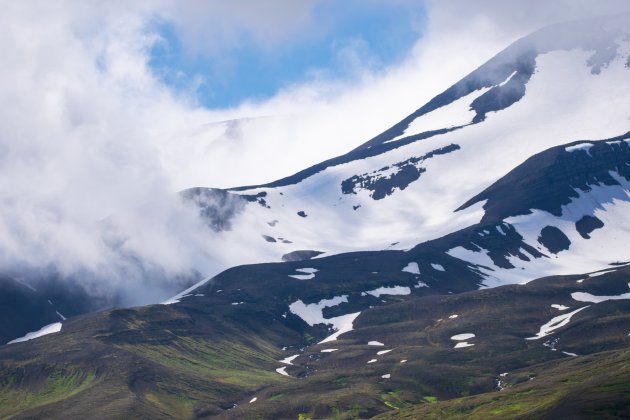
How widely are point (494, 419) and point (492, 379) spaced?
160 feet

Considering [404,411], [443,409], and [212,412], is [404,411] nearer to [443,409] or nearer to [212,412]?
[443,409]

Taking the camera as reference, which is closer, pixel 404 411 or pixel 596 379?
pixel 596 379

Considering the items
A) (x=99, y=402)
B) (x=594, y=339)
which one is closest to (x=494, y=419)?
(x=594, y=339)

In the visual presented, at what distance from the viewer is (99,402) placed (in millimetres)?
183500

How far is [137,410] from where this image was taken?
177 metres

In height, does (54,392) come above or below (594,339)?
above

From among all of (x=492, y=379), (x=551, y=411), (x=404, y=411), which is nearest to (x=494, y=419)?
(x=551, y=411)

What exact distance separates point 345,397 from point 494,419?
49.3 m

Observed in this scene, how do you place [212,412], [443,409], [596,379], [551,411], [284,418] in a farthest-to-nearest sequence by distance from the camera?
[212,412], [284,418], [443,409], [596,379], [551,411]

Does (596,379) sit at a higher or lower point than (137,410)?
lower

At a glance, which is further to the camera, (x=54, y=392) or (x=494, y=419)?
(x=54, y=392)

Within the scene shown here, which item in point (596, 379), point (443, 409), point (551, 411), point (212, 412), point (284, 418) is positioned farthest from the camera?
point (212, 412)

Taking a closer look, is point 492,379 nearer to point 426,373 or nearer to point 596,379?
point 426,373

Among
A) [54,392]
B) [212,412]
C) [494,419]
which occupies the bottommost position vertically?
[494,419]
